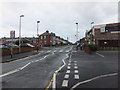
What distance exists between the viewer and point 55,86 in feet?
26.9

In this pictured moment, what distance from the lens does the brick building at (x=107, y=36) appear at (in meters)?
55.5

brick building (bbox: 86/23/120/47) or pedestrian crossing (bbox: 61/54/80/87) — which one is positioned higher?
brick building (bbox: 86/23/120/47)

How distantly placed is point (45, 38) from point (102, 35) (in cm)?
6712

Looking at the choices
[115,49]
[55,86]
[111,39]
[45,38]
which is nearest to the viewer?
[55,86]

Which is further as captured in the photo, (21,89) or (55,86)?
(55,86)

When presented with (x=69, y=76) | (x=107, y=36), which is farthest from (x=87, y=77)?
(x=107, y=36)

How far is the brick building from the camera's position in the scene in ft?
182

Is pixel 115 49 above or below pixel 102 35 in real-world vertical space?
below

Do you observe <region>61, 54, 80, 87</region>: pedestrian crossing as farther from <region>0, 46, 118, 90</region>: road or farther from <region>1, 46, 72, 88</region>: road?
<region>1, 46, 72, 88</region>: road

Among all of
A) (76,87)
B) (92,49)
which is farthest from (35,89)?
(92,49)

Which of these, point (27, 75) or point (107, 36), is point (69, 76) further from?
point (107, 36)

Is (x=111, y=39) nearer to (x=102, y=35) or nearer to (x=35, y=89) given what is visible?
(x=102, y=35)

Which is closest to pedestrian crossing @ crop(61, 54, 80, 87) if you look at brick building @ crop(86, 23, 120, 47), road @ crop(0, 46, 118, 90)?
road @ crop(0, 46, 118, 90)

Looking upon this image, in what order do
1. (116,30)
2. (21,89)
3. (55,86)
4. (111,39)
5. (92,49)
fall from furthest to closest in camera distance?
(116,30) < (111,39) < (92,49) < (55,86) < (21,89)
